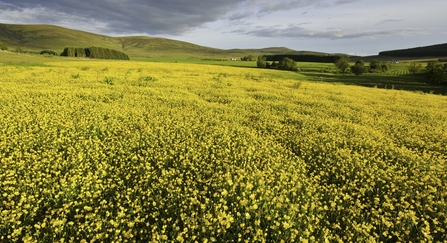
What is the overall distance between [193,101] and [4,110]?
8.63m

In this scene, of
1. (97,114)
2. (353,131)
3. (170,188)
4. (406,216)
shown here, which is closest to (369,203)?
(406,216)

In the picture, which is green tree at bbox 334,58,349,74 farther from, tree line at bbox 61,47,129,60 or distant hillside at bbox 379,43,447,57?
Answer: distant hillside at bbox 379,43,447,57

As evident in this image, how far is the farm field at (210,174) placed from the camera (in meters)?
4.66

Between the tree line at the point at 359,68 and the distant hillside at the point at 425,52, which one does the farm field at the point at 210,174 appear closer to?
the tree line at the point at 359,68

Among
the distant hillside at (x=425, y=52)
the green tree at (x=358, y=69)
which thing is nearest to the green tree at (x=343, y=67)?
the green tree at (x=358, y=69)

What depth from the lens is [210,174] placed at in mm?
6664

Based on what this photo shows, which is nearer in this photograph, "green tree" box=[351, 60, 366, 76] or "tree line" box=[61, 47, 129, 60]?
"green tree" box=[351, 60, 366, 76]

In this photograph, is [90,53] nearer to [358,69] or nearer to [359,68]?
[358,69]

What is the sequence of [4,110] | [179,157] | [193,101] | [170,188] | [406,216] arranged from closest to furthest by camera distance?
[406,216]
[170,188]
[179,157]
[4,110]
[193,101]

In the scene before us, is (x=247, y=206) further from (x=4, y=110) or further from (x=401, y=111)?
(x=401, y=111)

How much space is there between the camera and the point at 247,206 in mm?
5125

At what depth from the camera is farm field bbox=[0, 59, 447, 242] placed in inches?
183

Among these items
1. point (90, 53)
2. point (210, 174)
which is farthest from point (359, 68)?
point (90, 53)

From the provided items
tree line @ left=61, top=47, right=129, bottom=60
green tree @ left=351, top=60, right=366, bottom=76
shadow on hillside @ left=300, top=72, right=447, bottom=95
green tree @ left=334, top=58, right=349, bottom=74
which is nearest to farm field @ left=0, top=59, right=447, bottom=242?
shadow on hillside @ left=300, top=72, right=447, bottom=95
